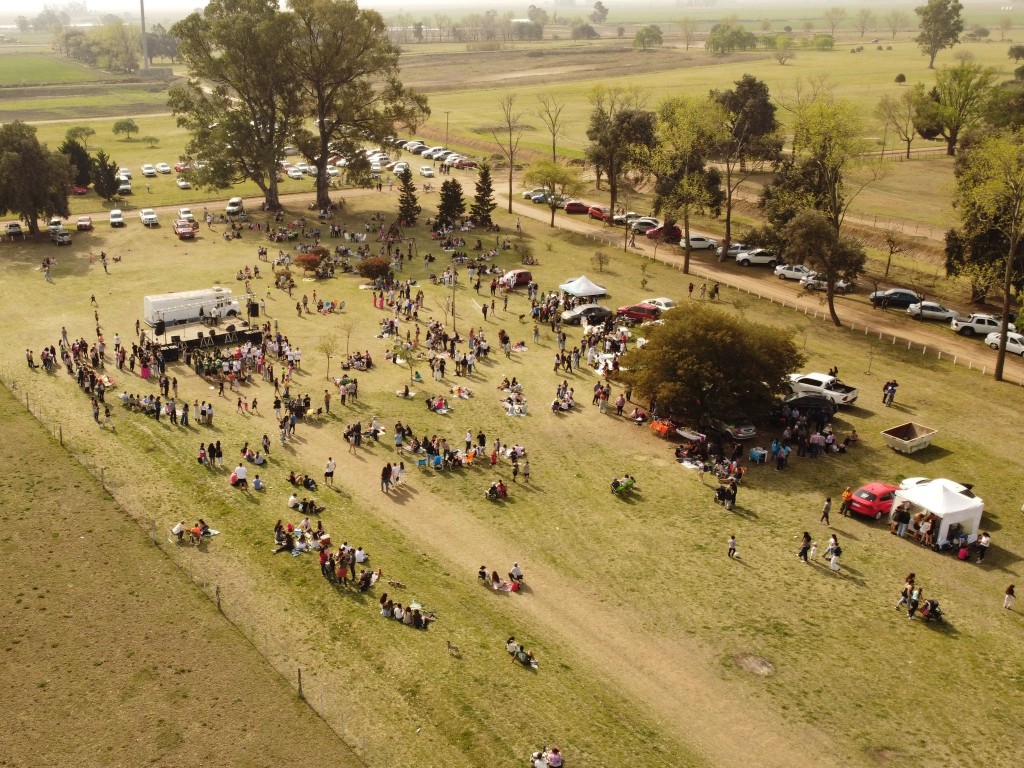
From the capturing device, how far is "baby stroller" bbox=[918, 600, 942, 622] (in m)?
29.8

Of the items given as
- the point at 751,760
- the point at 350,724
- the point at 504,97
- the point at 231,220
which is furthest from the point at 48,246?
the point at 504,97

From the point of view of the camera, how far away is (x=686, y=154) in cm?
6900

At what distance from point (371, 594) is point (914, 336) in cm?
4134

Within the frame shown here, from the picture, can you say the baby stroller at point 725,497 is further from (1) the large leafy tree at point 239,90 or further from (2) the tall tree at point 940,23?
(2) the tall tree at point 940,23

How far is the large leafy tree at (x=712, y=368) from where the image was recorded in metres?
41.4

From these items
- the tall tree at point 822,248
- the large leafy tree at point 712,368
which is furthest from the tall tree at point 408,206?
the large leafy tree at point 712,368

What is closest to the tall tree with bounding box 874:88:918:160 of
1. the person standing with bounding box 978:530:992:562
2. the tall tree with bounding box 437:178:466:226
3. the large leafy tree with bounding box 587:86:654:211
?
the large leafy tree with bounding box 587:86:654:211

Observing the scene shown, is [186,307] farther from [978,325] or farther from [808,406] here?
[978,325]

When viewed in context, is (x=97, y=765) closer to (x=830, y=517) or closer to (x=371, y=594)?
(x=371, y=594)

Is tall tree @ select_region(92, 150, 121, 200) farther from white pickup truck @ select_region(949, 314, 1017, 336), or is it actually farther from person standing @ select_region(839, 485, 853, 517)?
person standing @ select_region(839, 485, 853, 517)

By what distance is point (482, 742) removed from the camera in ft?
77.3

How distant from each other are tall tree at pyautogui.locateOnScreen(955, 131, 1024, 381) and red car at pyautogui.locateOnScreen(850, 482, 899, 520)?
723 inches

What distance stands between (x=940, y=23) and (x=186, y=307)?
167428 mm

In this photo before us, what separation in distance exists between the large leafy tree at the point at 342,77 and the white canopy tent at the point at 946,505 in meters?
60.6
